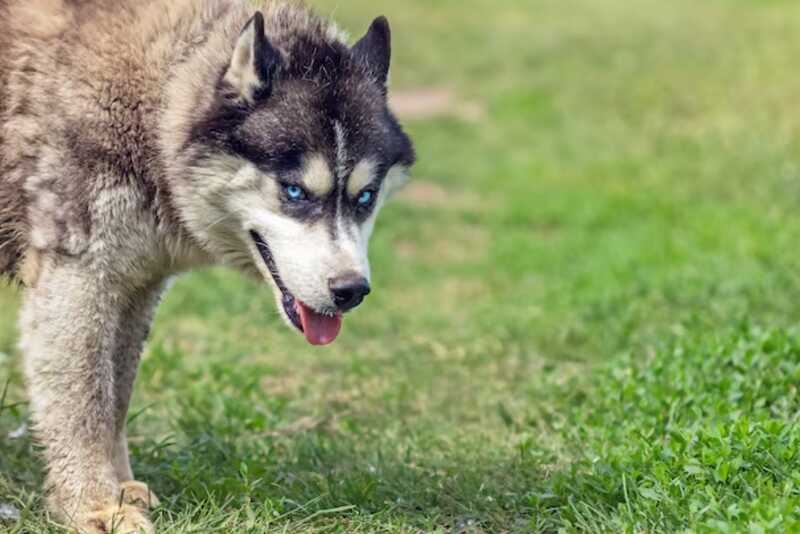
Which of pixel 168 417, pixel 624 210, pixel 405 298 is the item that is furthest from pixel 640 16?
pixel 168 417

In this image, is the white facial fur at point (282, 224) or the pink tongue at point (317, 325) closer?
the white facial fur at point (282, 224)

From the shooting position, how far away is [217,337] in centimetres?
736

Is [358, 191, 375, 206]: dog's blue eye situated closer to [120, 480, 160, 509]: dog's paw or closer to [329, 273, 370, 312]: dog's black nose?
[329, 273, 370, 312]: dog's black nose

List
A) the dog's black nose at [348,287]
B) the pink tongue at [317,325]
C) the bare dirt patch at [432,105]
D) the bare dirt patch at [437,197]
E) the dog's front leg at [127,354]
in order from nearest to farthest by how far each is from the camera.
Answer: the dog's black nose at [348,287], the pink tongue at [317,325], the dog's front leg at [127,354], the bare dirt patch at [437,197], the bare dirt patch at [432,105]

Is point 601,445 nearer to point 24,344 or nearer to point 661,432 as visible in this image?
point 661,432

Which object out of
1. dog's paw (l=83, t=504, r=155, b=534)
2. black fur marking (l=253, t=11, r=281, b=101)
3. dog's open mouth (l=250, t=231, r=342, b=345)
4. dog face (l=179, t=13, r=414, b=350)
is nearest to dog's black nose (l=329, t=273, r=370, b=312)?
dog face (l=179, t=13, r=414, b=350)

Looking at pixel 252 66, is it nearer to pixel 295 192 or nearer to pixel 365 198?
pixel 295 192

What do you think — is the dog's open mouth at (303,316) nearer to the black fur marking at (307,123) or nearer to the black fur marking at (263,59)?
the black fur marking at (307,123)

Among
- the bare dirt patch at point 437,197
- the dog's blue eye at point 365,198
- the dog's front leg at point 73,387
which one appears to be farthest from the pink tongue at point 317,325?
the bare dirt patch at point 437,197

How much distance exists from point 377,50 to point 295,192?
810 millimetres

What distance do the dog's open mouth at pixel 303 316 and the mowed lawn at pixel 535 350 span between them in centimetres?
60

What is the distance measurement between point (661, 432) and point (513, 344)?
87.1 inches

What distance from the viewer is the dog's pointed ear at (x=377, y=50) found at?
4762 mm

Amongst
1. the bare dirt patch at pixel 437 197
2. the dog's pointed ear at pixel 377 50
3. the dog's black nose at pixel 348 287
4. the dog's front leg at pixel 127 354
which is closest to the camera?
the dog's black nose at pixel 348 287
